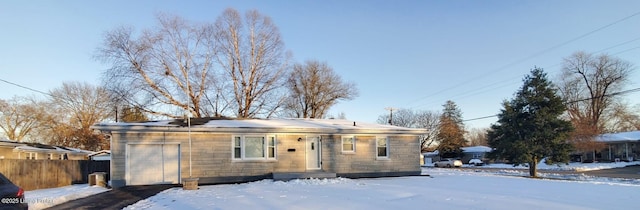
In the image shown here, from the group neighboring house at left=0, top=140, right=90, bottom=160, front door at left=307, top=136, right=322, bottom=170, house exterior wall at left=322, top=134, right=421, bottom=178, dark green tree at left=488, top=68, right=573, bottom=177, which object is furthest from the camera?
neighboring house at left=0, top=140, right=90, bottom=160

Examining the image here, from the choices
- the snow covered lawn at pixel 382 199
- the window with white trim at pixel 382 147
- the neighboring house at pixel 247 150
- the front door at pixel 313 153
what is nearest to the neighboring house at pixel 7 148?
the neighboring house at pixel 247 150

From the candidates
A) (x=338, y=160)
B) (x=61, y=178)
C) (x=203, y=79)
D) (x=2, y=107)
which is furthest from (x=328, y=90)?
(x=2, y=107)

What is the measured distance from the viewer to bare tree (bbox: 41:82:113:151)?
47.2m

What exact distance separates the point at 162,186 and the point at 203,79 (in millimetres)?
20734

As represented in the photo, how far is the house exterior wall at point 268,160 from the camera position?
55.1 ft

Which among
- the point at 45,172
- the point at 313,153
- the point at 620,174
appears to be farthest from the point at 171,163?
the point at 620,174

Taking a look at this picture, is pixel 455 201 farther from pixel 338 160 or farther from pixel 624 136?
pixel 624 136

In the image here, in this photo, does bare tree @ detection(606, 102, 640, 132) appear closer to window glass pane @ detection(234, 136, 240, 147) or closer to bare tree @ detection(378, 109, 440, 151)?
bare tree @ detection(378, 109, 440, 151)

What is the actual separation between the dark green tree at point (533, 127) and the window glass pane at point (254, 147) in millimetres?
15418

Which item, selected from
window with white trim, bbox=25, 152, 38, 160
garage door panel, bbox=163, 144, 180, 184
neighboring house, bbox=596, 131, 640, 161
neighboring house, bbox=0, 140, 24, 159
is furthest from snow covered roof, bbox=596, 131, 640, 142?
neighboring house, bbox=0, 140, 24, 159

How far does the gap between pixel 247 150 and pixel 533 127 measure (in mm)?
17222

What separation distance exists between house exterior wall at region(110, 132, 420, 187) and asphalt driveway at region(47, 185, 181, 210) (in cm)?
182

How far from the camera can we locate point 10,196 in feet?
23.8

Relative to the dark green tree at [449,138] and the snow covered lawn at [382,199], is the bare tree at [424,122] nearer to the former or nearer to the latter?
the dark green tree at [449,138]
